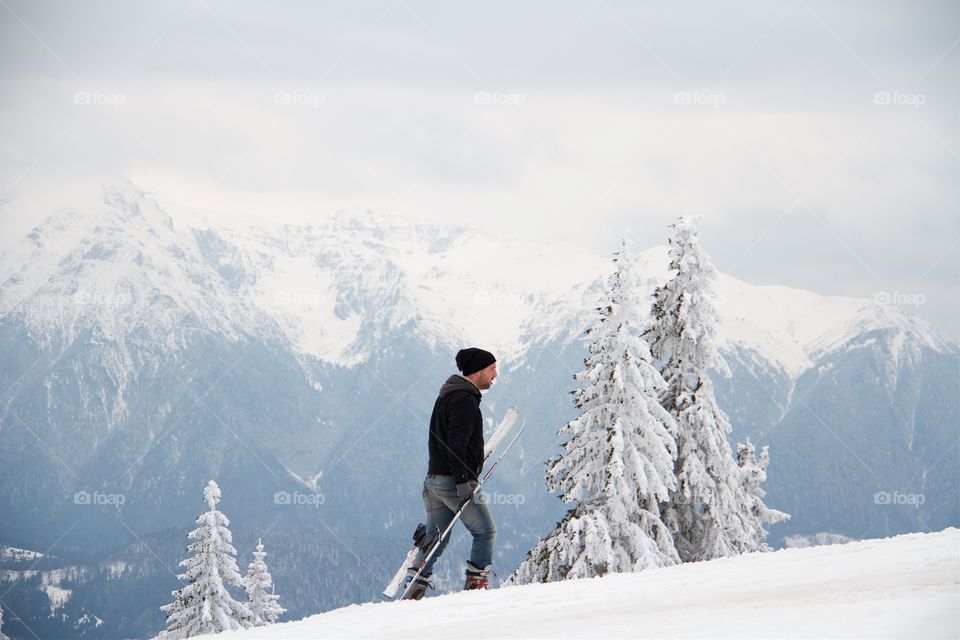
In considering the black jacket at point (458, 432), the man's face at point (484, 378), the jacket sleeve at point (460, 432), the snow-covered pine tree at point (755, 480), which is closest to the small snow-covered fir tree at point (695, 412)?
the snow-covered pine tree at point (755, 480)

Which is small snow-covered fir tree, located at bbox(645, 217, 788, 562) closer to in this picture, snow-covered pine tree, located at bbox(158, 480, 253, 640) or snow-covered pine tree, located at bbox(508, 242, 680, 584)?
snow-covered pine tree, located at bbox(508, 242, 680, 584)

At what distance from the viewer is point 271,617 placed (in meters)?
39.2

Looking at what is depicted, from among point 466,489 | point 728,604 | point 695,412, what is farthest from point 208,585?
point 728,604

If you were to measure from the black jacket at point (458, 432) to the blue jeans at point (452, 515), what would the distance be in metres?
0.25

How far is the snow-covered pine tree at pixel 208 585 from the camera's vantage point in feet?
100

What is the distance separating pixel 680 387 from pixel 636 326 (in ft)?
9.75

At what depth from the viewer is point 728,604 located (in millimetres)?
9117

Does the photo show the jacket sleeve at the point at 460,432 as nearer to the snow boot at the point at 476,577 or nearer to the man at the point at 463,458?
the man at the point at 463,458

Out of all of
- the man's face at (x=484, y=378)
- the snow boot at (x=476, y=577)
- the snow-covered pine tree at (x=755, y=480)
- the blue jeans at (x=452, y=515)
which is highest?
the snow-covered pine tree at (x=755, y=480)

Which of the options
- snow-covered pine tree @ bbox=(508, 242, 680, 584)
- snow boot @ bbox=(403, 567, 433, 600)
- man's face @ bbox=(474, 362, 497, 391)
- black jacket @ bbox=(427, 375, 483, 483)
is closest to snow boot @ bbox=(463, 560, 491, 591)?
snow boot @ bbox=(403, 567, 433, 600)

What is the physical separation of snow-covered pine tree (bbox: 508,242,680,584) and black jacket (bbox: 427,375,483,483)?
9.67 m

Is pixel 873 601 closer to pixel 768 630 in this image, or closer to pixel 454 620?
pixel 768 630

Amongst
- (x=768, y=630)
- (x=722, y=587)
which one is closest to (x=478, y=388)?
(x=722, y=587)

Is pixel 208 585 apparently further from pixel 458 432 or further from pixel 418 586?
pixel 458 432
